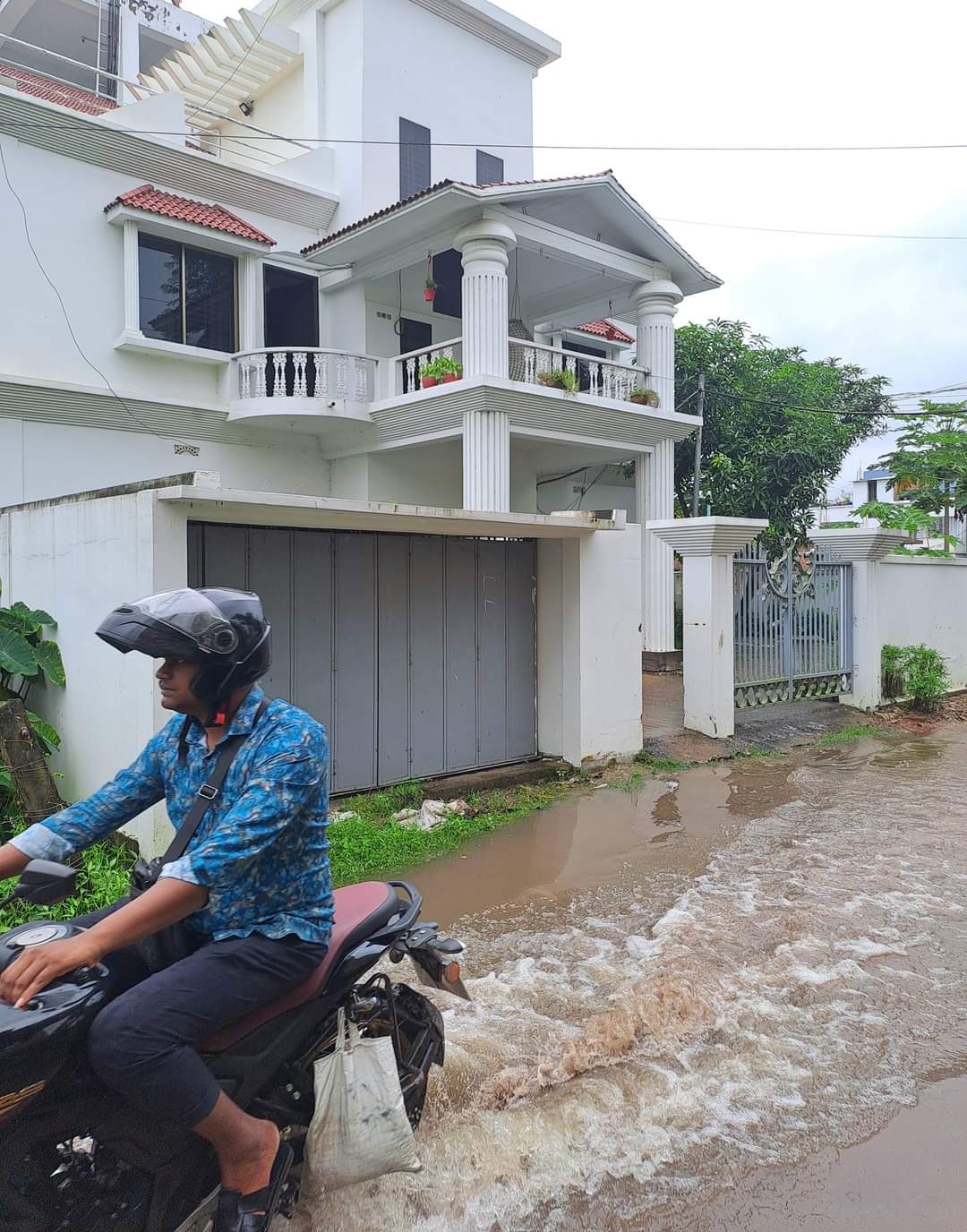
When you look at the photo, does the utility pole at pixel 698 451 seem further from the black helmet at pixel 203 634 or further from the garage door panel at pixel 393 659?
the black helmet at pixel 203 634

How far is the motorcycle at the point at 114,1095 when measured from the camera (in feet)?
5.66

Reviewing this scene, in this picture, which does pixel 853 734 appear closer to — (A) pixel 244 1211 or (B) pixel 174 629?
(A) pixel 244 1211

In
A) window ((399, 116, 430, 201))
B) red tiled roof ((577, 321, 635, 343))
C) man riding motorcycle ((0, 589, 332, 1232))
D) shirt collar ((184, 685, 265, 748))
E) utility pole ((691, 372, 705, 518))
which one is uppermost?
window ((399, 116, 430, 201))

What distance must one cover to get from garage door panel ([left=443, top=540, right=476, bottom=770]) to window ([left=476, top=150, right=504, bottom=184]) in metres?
10.7

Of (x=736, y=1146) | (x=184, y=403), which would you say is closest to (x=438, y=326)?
(x=184, y=403)

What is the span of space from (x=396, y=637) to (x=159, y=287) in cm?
793

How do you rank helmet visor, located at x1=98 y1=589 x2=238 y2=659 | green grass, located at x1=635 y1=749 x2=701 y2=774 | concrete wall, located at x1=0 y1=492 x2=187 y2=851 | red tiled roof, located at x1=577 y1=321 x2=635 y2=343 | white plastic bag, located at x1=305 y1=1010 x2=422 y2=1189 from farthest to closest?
red tiled roof, located at x1=577 y1=321 x2=635 y2=343 → green grass, located at x1=635 y1=749 x2=701 y2=774 → concrete wall, located at x1=0 y1=492 x2=187 y2=851 → white plastic bag, located at x1=305 y1=1010 x2=422 y2=1189 → helmet visor, located at x1=98 y1=589 x2=238 y2=659

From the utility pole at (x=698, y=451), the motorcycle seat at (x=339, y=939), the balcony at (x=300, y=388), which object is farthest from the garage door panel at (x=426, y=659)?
the utility pole at (x=698, y=451)

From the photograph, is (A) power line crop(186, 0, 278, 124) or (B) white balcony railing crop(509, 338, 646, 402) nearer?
(B) white balcony railing crop(509, 338, 646, 402)

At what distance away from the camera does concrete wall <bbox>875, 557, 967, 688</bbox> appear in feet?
37.7

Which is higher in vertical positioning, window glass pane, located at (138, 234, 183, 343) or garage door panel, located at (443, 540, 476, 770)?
window glass pane, located at (138, 234, 183, 343)

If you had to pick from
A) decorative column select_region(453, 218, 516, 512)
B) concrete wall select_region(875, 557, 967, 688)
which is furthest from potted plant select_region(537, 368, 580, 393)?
concrete wall select_region(875, 557, 967, 688)

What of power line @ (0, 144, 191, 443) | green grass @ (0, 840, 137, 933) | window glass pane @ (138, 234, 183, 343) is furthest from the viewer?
window glass pane @ (138, 234, 183, 343)

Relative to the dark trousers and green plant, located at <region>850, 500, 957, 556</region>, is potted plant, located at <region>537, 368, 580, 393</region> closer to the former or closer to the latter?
green plant, located at <region>850, 500, 957, 556</region>
